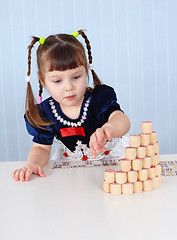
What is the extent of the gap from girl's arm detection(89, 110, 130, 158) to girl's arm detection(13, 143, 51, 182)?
24 cm

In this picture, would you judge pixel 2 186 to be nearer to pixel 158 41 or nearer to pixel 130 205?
pixel 130 205

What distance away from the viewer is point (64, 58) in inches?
46.1

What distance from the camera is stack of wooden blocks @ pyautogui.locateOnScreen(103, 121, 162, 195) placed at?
77 centimetres

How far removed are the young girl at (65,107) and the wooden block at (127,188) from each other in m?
0.23

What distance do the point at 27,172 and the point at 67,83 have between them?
327mm

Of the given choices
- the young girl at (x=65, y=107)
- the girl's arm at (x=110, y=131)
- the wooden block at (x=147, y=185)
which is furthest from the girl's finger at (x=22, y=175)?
the wooden block at (x=147, y=185)

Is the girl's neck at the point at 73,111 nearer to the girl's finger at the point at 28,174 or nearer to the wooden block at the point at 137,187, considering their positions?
the girl's finger at the point at 28,174

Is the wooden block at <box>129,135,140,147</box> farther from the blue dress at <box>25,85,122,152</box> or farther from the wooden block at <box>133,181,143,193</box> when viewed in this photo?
the blue dress at <box>25,85,122,152</box>


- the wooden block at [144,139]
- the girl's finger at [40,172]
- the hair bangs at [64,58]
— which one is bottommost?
the girl's finger at [40,172]

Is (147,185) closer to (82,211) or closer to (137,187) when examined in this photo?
(137,187)

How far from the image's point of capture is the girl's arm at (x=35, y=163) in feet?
3.19

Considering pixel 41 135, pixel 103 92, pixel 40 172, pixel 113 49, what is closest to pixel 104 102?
pixel 103 92

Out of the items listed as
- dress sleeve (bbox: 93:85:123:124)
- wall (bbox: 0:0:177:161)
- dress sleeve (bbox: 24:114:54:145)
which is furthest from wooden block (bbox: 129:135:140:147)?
wall (bbox: 0:0:177:161)

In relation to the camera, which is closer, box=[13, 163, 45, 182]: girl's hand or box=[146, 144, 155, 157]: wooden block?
box=[146, 144, 155, 157]: wooden block
